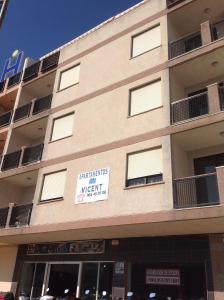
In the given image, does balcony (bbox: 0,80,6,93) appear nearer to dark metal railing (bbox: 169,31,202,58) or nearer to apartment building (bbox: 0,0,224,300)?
apartment building (bbox: 0,0,224,300)

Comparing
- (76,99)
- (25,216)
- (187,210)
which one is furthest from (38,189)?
(187,210)

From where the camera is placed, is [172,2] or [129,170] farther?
[172,2]

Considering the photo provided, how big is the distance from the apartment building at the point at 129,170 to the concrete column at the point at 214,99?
4 centimetres

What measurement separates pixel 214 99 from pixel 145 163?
3.53m

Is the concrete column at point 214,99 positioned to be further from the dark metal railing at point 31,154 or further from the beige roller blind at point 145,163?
the dark metal railing at point 31,154

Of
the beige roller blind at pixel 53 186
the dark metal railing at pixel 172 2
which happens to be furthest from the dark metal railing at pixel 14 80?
the dark metal railing at pixel 172 2

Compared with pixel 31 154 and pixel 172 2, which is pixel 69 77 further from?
pixel 172 2

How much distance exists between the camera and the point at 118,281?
13.5m

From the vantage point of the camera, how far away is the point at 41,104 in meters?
20.4

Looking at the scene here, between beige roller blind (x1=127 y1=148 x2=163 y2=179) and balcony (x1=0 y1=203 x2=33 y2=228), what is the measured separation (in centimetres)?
560

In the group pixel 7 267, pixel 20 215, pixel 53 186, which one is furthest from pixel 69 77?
pixel 7 267

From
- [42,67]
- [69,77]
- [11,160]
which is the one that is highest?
[42,67]

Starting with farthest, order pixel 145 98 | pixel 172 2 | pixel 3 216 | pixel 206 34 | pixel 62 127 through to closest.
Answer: pixel 62 127, pixel 3 216, pixel 172 2, pixel 145 98, pixel 206 34

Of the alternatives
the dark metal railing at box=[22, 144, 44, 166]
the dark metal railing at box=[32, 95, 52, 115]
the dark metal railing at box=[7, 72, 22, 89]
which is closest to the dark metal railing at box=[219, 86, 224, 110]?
the dark metal railing at box=[22, 144, 44, 166]
